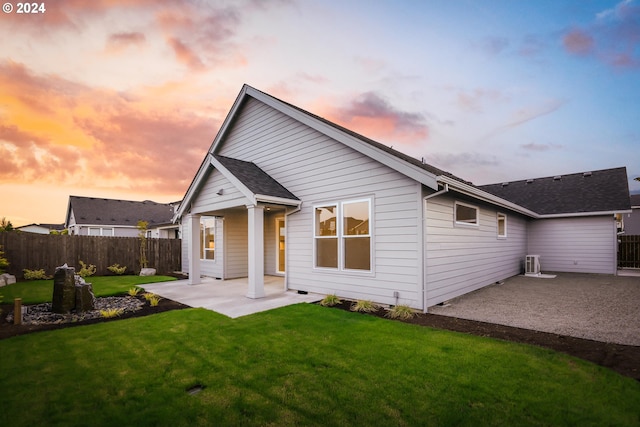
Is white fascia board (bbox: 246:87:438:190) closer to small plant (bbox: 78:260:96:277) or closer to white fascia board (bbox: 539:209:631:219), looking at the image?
small plant (bbox: 78:260:96:277)

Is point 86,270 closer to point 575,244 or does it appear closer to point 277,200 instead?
point 277,200

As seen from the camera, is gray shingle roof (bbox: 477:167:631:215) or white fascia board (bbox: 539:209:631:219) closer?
white fascia board (bbox: 539:209:631:219)

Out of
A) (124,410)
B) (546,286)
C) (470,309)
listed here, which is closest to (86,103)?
(124,410)

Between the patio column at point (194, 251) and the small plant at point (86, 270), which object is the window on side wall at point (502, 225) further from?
the small plant at point (86, 270)

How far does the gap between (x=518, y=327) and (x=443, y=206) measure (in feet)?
10.3

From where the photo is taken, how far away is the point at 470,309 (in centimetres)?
702

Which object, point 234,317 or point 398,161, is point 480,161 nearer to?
point 398,161

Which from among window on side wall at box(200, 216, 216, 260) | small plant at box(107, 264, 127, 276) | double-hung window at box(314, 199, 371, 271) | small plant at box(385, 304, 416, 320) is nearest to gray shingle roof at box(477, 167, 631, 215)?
double-hung window at box(314, 199, 371, 271)

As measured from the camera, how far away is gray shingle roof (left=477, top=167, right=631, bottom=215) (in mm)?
14141

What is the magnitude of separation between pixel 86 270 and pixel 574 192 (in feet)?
79.4

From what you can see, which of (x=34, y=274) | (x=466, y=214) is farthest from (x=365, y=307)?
(x=34, y=274)

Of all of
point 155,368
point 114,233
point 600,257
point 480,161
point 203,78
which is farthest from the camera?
point 114,233

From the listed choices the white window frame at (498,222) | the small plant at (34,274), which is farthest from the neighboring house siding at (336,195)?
the small plant at (34,274)

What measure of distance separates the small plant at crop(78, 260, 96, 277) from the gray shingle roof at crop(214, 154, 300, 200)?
9218 mm
